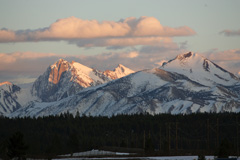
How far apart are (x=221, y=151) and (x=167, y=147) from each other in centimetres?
6592

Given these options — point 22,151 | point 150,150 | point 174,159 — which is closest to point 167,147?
point 150,150

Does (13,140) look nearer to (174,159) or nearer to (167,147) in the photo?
(174,159)

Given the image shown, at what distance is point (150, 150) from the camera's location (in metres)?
191

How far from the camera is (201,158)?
12106cm

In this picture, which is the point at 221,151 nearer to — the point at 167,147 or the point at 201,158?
the point at 201,158

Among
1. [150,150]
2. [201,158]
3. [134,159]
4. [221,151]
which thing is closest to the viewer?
[201,158]

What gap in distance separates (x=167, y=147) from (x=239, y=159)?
64384mm

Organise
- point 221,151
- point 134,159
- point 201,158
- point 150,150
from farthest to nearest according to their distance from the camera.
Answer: point 150,150, point 134,159, point 221,151, point 201,158

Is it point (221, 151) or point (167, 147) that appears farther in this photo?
point (167, 147)

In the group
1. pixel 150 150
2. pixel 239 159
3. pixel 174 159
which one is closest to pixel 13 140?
pixel 174 159

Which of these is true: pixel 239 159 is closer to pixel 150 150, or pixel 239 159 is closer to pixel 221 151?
pixel 221 151

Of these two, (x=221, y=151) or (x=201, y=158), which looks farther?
(x=221, y=151)

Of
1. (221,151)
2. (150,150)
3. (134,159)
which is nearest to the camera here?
(221,151)

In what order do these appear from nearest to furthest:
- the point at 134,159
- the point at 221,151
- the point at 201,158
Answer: the point at 201,158 < the point at 221,151 < the point at 134,159
